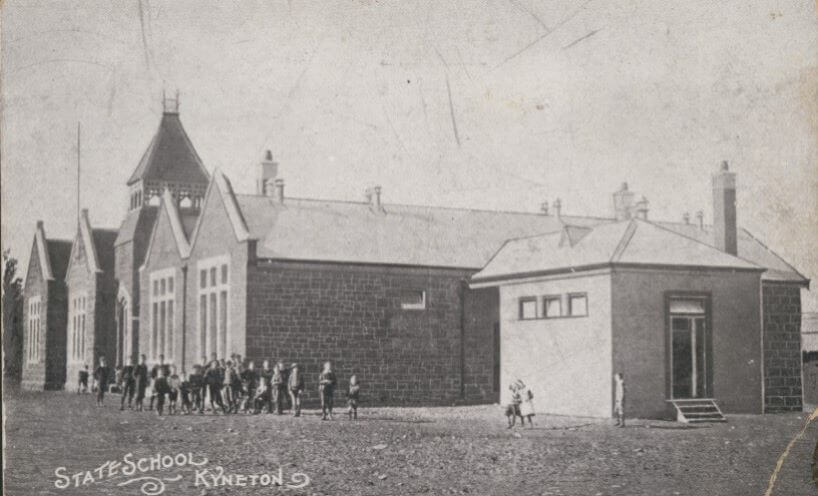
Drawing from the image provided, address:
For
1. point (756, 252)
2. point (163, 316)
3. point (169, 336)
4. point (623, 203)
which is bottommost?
point (169, 336)

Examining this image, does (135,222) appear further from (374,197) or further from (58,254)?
(374,197)

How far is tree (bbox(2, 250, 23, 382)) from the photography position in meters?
11.1

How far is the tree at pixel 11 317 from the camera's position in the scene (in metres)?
11.1

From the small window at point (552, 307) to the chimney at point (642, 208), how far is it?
147 inches

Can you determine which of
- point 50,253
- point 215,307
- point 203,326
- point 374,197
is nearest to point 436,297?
point 215,307

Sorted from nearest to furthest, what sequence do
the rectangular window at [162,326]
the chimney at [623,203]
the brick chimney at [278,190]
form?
the chimney at [623,203] < the brick chimney at [278,190] < the rectangular window at [162,326]

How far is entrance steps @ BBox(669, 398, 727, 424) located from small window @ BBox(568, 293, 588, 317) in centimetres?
187

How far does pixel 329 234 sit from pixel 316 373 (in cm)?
207

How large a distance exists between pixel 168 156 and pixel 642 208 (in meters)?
5.52

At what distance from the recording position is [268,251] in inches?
683

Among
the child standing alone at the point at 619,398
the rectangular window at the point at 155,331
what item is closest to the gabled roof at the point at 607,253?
the child standing alone at the point at 619,398

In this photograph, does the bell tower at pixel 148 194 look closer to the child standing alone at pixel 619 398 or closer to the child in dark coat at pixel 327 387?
the child in dark coat at pixel 327 387

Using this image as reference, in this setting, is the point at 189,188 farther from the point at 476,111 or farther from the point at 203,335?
the point at 476,111

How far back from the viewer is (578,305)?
53.8 feet
